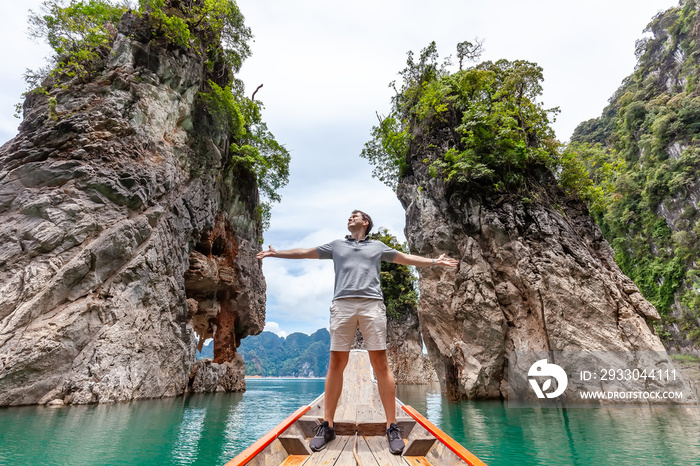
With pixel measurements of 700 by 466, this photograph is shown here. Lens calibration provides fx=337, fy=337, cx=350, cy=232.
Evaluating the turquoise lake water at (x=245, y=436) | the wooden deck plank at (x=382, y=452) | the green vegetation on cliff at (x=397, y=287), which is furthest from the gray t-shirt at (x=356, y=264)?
the green vegetation on cliff at (x=397, y=287)

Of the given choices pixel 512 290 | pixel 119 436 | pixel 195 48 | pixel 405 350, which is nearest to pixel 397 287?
pixel 405 350

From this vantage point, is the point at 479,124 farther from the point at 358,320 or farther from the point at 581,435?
the point at 358,320

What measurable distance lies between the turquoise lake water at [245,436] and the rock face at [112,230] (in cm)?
207

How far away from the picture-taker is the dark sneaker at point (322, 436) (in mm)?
2711

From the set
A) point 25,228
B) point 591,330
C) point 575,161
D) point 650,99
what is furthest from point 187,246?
point 650,99

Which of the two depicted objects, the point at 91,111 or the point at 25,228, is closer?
the point at 25,228

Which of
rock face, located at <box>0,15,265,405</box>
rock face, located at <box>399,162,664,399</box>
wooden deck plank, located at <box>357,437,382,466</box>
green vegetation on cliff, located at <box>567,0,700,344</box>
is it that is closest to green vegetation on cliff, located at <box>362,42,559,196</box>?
rock face, located at <box>399,162,664,399</box>

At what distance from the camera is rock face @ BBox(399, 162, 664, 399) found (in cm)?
1170

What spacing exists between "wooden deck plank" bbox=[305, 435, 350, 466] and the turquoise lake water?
8.97 feet

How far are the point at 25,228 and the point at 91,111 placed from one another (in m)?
5.54

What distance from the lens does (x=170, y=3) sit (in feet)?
58.6

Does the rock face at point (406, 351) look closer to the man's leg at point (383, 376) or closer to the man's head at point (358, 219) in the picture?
the man's head at point (358, 219)

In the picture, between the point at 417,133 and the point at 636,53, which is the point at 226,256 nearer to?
the point at 417,133

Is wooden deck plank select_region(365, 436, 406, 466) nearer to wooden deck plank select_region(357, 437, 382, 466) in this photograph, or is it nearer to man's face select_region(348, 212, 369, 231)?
wooden deck plank select_region(357, 437, 382, 466)
